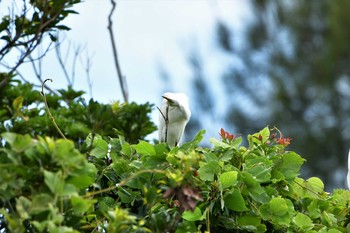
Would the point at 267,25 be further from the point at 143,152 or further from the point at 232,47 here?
the point at 143,152

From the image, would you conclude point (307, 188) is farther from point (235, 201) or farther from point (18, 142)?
point (18, 142)

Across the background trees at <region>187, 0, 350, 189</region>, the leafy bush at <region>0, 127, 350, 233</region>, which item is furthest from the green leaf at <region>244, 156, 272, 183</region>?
the background trees at <region>187, 0, 350, 189</region>

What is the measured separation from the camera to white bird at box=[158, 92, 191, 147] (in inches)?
188

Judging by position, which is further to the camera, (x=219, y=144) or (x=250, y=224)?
(x=219, y=144)

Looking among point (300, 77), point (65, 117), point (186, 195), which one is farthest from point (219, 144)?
point (300, 77)

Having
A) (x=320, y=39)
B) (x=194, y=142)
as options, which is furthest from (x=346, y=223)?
(x=320, y=39)

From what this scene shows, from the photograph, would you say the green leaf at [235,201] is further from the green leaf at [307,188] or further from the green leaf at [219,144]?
the green leaf at [307,188]

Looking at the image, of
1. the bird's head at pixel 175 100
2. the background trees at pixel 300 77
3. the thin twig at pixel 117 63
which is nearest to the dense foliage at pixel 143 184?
the bird's head at pixel 175 100

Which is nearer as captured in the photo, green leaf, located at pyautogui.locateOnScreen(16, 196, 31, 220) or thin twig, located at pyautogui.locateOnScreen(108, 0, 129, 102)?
green leaf, located at pyautogui.locateOnScreen(16, 196, 31, 220)

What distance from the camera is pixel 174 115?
15.9ft

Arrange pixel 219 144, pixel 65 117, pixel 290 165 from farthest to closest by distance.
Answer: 1. pixel 65 117
2. pixel 290 165
3. pixel 219 144

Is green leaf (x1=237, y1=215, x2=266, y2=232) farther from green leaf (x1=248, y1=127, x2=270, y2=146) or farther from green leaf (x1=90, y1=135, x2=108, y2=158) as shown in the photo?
green leaf (x1=90, y1=135, x2=108, y2=158)

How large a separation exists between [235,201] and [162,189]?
0.48 metres

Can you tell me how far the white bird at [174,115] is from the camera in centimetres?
479
